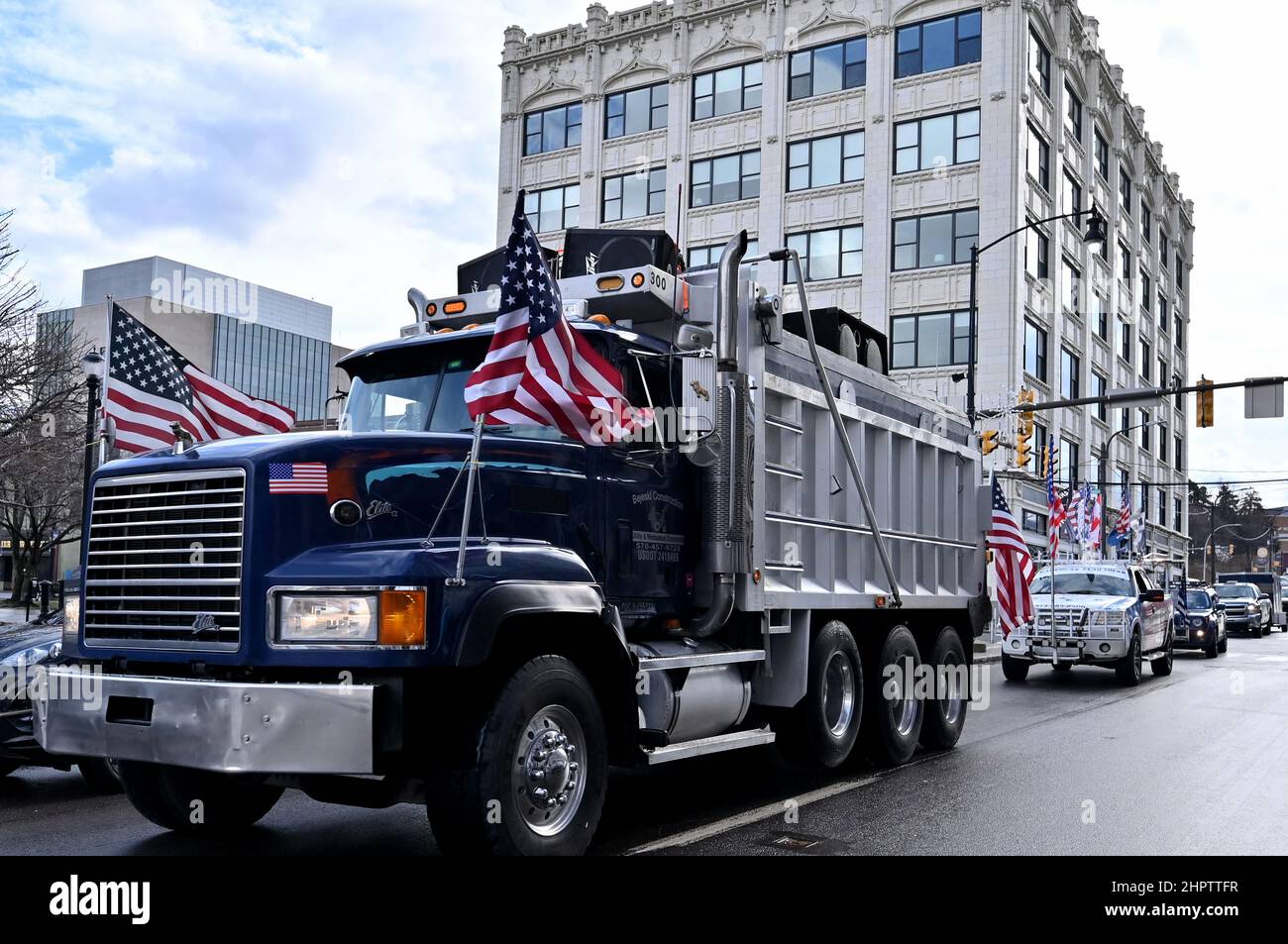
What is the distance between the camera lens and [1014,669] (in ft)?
63.8

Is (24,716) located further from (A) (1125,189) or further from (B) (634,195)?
(A) (1125,189)

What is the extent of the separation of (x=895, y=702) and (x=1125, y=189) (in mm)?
50121

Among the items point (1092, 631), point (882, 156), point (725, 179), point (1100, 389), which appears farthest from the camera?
point (1100, 389)

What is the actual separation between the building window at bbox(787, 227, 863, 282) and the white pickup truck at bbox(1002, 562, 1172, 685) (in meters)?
21.5

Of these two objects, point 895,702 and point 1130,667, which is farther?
point 1130,667

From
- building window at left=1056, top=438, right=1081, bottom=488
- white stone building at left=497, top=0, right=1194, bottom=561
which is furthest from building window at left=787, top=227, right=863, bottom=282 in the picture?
building window at left=1056, top=438, right=1081, bottom=488

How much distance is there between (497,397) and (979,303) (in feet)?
113

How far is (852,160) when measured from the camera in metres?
40.6

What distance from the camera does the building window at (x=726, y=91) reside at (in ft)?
140

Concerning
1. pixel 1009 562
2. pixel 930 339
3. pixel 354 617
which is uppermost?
pixel 930 339

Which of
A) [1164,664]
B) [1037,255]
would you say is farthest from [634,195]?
[1164,664]

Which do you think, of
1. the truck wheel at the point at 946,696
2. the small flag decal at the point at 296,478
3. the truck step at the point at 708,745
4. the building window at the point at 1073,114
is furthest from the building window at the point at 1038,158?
the small flag decal at the point at 296,478

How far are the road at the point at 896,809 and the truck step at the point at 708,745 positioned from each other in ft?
1.59

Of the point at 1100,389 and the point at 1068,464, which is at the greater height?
the point at 1100,389
